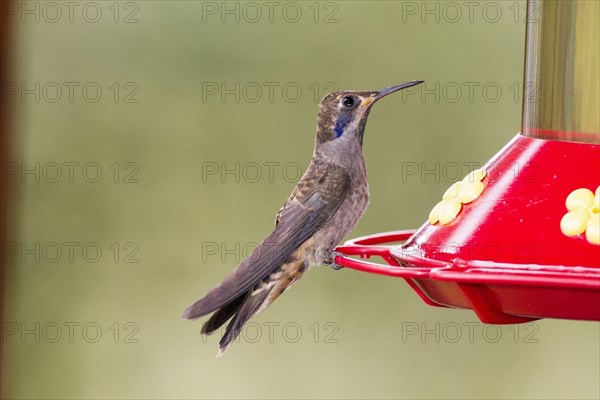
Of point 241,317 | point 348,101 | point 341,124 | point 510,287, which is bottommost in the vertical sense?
point 241,317

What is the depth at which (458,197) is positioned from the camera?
10.2 ft

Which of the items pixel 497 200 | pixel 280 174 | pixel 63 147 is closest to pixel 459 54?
pixel 280 174

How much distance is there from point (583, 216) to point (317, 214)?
187 cm

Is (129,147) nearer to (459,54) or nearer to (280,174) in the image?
(280,174)

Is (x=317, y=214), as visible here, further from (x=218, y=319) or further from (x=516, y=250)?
(x=516, y=250)

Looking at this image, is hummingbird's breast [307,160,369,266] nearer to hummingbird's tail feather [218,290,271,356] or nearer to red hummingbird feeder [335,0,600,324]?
hummingbird's tail feather [218,290,271,356]

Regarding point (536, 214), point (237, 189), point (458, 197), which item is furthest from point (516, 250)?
point (237, 189)

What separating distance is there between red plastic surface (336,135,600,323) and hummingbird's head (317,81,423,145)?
142 cm

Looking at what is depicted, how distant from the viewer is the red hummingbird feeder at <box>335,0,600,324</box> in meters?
2.54

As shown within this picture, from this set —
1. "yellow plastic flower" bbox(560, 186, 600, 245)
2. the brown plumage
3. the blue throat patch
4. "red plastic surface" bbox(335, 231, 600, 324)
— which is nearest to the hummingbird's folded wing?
the brown plumage

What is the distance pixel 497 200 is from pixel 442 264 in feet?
0.99

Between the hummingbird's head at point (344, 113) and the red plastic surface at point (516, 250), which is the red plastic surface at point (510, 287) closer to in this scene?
the red plastic surface at point (516, 250)

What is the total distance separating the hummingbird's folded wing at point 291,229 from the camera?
11.8ft

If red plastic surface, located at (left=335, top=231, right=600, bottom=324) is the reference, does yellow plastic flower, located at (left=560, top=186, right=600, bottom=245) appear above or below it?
above
